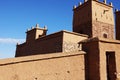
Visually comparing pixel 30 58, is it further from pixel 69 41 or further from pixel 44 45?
pixel 44 45

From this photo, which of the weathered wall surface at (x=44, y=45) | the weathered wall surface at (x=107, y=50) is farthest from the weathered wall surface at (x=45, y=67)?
the weathered wall surface at (x=44, y=45)

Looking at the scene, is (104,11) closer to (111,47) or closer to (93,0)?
(93,0)

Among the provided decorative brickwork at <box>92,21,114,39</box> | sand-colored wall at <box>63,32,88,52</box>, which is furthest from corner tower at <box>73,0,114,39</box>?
sand-colored wall at <box>63,32,88,52</box>

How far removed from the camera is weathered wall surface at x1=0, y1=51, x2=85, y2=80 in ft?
21.1

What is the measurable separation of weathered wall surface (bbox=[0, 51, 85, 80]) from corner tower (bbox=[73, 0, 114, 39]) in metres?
12.1

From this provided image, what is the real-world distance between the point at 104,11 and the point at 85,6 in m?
2.56

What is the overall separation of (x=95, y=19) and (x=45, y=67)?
1506cm

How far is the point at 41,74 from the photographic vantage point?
286 inches

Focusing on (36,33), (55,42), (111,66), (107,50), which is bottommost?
(111,66)

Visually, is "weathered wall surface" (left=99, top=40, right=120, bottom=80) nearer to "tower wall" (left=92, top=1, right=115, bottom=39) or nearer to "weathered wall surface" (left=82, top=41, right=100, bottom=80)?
"weathered wall surface" (left=82, top=41, right=100, bottom=80)

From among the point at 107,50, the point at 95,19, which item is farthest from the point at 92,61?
the point at 95,19

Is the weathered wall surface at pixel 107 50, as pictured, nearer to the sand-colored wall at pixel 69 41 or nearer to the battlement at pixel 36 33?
the sand-colored wall at pixel 69 41

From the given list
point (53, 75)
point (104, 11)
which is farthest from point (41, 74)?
point (104, 11)

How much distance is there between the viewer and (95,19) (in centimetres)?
2112
